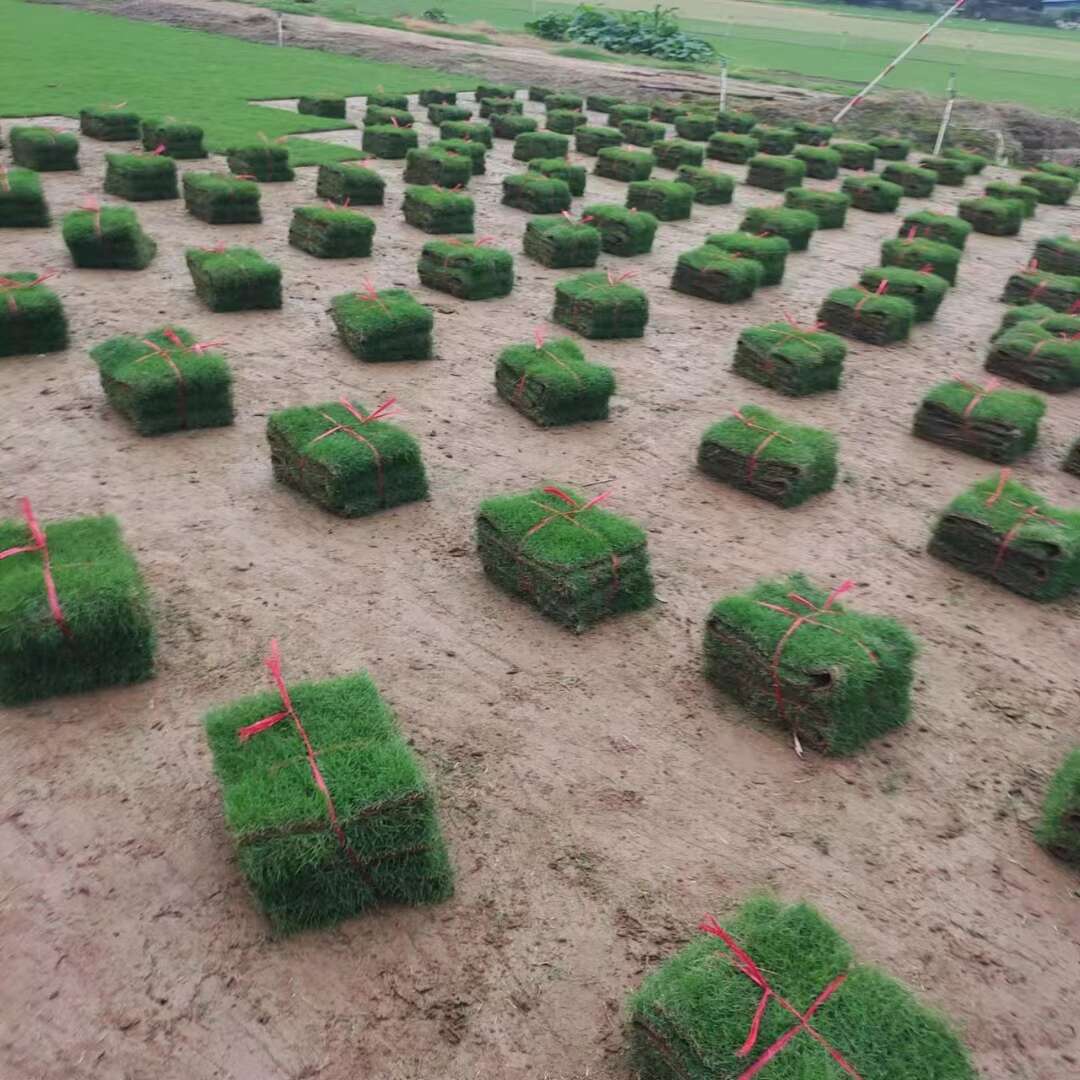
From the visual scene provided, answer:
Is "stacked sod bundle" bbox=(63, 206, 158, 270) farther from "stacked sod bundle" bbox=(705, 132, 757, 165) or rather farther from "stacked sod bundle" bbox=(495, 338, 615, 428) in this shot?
"stacked sod bundle" bbox=(705, 132, 757, 165)

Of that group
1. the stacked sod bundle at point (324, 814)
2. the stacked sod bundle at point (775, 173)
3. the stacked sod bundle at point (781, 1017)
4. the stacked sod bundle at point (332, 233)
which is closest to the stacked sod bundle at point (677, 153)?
the stacked sod bundle at point (775, 173)

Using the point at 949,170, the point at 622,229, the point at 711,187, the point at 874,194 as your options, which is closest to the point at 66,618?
the point at 622,229

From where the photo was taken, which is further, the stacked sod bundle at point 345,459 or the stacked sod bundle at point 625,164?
the stacked sod bundle at point 625,164

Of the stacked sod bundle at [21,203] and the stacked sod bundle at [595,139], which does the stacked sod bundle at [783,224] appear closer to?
the stacked sod bundle at [595,139]

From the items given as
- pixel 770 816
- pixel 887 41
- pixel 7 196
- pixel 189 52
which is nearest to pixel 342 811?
pixel 770 816

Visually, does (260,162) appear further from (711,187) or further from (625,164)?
(711,187)

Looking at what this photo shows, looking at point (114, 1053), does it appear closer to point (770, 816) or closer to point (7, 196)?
point (770, 816)
